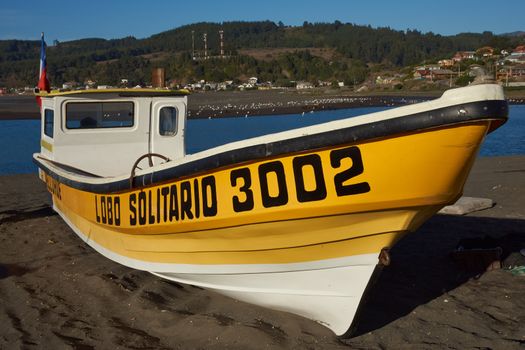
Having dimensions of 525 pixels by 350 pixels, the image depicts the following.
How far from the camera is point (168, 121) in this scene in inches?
355

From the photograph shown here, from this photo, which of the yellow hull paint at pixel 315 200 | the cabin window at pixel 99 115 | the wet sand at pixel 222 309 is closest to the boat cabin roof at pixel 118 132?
the cabin window at pixel 99 115

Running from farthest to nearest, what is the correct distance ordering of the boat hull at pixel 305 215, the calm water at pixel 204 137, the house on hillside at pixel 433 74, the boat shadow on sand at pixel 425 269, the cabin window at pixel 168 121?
1. the house on hillside at pixel 433 74
2. the calm water at pixel 204 137
3. the cabin window at pixel 168 121
4. the boat shadow on sand at pixel 425 269
5. the boat hull at pixel 305 215

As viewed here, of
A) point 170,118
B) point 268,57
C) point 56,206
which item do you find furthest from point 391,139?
point 268,57

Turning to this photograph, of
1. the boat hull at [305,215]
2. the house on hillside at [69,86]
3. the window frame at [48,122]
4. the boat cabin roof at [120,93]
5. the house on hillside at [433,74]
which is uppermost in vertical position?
the house on hillside at [433,74]

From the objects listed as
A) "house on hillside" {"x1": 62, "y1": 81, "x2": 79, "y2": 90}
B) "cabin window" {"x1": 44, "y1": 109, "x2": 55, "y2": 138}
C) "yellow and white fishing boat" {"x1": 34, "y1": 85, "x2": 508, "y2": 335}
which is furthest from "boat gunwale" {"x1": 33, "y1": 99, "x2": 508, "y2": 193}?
"house on hillside" {"x1": 62, "y1": 81, "x2": 79, "y2": 90}

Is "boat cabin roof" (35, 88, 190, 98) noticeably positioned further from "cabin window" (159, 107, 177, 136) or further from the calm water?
the calm water

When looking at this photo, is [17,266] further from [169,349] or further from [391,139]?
[391,139]

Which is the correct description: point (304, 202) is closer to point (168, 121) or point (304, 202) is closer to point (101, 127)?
point (168, 121)

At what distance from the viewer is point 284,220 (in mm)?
4934

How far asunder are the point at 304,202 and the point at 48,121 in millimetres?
6008

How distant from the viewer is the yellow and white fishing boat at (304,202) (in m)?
4.34

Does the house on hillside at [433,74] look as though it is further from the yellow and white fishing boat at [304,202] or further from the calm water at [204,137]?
the yellow and white fishing boat at [304,202]

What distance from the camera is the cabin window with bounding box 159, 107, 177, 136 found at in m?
8.97

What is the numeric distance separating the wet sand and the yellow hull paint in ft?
2.17
